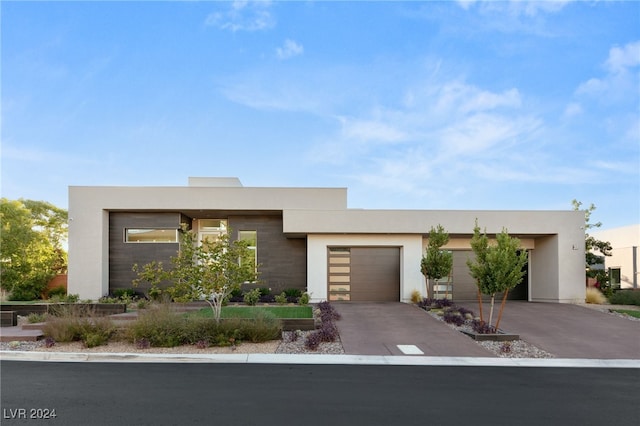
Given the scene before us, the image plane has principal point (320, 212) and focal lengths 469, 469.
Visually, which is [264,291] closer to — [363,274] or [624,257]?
[363,274]

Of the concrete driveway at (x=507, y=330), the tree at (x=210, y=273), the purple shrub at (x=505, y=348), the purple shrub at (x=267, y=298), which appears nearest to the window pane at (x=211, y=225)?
the purple shrub at (x=267, y=298)

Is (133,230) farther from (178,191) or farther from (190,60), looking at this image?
(190,60)

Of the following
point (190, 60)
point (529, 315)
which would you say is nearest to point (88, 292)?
point (190, 60)

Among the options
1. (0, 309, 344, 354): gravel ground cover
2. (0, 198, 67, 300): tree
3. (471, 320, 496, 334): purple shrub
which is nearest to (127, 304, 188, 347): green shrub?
(0, 309, 344, 354): gravel ground cover

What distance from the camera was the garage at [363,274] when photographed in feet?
72.6

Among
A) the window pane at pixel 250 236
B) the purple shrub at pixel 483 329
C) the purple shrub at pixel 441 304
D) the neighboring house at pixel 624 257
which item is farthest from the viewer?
the neighboring house at pixel 624 257

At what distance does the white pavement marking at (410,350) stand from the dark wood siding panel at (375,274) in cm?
939

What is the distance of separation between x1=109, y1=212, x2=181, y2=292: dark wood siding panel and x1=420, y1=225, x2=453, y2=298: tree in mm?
11681

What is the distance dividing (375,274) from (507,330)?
26.0 feet

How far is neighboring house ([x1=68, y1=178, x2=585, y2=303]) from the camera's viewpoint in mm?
21500

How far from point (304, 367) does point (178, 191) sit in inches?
553

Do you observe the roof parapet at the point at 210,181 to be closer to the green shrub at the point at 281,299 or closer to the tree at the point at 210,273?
the green shrub at the point at 281,299

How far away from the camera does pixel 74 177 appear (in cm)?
2259

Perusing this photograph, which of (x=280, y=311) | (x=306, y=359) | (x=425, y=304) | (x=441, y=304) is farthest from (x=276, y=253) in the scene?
(x=306, y=359)
